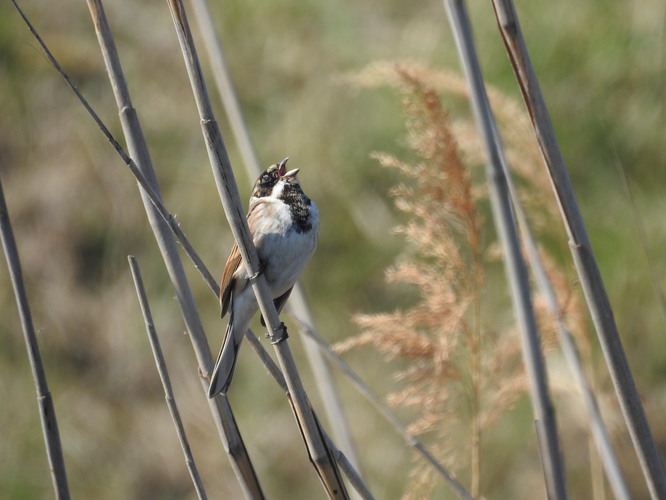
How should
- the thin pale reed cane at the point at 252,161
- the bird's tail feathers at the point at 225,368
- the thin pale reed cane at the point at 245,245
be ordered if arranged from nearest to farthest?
the thin pale reed cane at the point at 245,245 < the bird's tail feathers at the point at 225,368 < the thin pale reed cane at the point at 252,161

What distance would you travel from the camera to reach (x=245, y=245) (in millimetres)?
1653

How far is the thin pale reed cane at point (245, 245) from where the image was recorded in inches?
61.2

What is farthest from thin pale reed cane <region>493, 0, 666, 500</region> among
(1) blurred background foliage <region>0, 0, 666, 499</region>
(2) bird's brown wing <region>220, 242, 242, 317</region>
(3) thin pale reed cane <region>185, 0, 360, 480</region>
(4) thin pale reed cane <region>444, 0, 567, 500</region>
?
(1) blurred background foliage <region>0, 0, 666, 499</region>

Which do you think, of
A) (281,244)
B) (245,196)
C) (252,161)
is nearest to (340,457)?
(281,244)

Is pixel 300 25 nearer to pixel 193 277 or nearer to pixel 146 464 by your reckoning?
pixel 193 277

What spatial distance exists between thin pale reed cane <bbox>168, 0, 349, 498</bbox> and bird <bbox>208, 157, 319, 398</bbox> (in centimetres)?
66

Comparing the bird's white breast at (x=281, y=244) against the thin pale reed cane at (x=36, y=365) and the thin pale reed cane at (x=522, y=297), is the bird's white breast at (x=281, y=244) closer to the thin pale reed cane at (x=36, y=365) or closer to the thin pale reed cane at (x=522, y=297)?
the thin pale reed cane at (x=36, y=365)

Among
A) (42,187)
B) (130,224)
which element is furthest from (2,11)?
(130,224)

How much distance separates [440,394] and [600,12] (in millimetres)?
3164

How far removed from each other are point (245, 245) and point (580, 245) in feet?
1.85

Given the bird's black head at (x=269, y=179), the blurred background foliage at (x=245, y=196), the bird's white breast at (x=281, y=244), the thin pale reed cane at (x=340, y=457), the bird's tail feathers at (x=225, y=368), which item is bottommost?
the thin pale reed cane at (x=340, y=457)

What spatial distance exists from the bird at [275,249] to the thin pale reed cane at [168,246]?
396 millimetres

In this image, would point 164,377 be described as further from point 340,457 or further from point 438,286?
point 438,286

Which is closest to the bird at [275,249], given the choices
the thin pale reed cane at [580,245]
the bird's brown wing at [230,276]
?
the bird's brown wing at [230,276]
